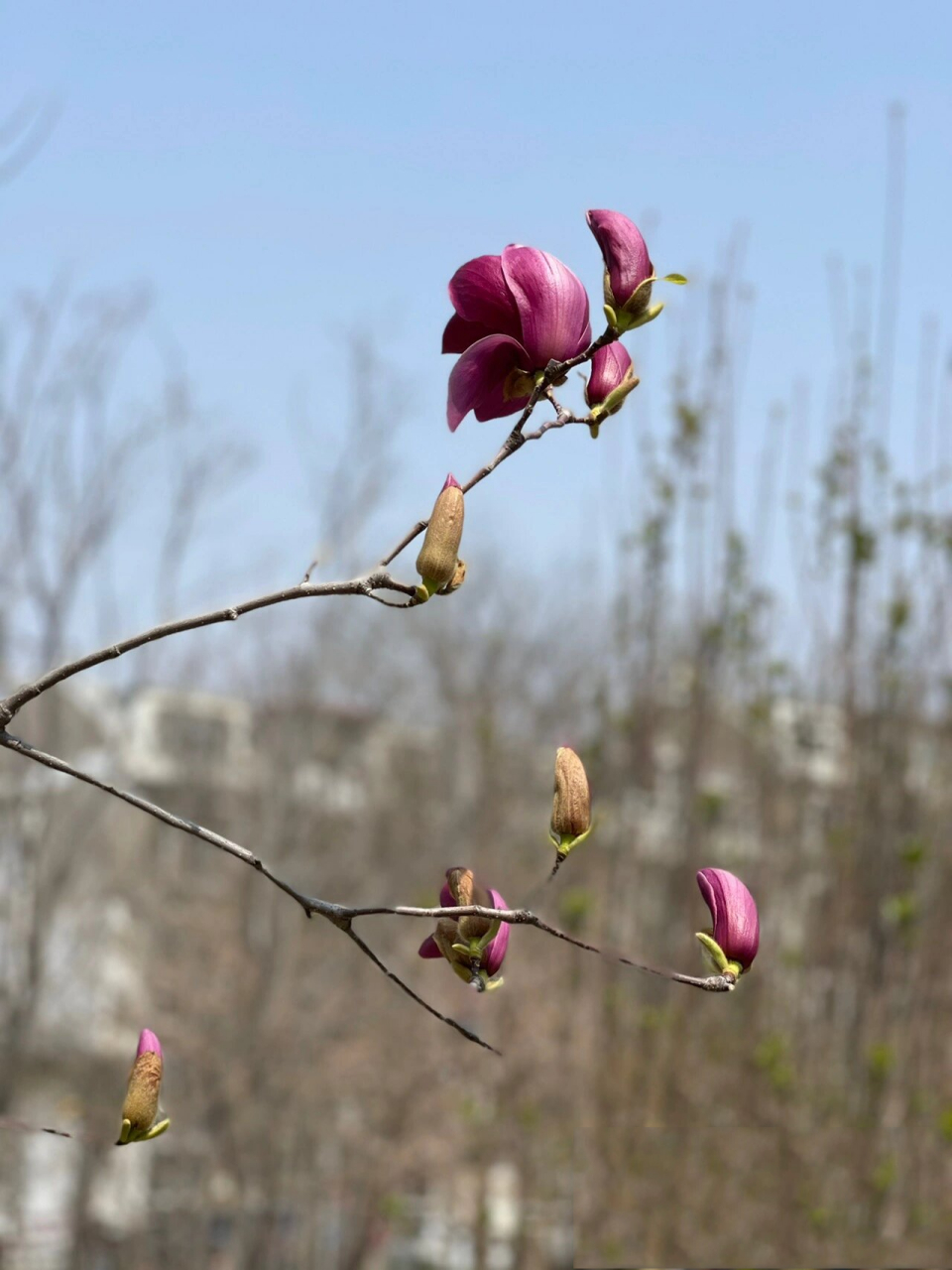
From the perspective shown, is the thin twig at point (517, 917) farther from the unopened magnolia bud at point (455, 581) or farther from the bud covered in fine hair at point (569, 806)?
the unopened magnolia bud at point (455, 581)

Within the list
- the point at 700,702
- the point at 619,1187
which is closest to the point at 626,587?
the point at 700,702

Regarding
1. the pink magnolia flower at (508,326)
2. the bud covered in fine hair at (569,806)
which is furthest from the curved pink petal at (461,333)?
the bud covered in fine hair at (569,806)

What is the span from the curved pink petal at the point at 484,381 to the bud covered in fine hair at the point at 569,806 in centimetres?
22

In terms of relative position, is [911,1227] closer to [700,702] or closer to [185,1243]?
[700,702]

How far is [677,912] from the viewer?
409 cm

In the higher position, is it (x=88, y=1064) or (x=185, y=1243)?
(x=88, y=1064)

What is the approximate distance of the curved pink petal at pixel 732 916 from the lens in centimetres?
76

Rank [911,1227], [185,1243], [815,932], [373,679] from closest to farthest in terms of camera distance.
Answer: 1. [911,1227]
2. [815,932]
3. [185,1243]
4. [373,679]

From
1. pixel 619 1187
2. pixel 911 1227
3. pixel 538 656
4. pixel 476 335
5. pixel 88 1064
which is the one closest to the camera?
pixel 476 335

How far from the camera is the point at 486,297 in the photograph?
814mm

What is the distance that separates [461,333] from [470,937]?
36 centimetres

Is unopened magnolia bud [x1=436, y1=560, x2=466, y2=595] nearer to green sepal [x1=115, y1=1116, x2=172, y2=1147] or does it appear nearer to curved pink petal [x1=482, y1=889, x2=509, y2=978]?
curved pink petal [x1=482, y1=889, x2=509, y2=978]

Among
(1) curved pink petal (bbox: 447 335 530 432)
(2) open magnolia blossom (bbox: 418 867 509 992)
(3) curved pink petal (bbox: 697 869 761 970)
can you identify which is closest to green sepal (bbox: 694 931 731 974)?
(3) curved pink petal (bbox: 697 869 761 970)

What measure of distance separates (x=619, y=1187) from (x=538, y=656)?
465 inches
